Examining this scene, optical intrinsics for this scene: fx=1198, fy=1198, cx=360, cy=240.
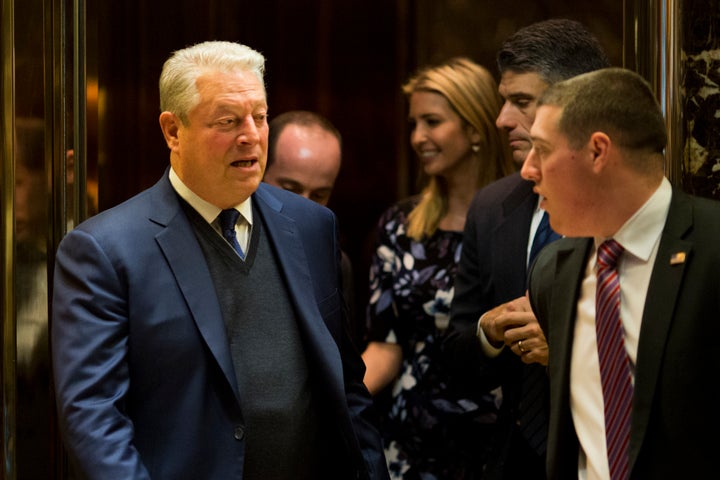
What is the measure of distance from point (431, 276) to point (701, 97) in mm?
1112

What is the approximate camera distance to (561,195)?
267 centimetres

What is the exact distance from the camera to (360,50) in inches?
190

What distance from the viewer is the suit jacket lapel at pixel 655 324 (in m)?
2.44

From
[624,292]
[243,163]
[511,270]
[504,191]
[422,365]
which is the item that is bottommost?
[422,365]

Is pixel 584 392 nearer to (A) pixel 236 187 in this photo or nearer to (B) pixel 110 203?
(A) pixel 236 187

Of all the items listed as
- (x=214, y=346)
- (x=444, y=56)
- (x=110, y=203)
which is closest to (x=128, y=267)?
(x=214, y=346)

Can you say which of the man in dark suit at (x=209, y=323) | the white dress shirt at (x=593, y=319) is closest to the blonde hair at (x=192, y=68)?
the man in dark suit at (x=209, y=323)

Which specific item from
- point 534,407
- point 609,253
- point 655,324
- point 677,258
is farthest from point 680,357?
point 534,407

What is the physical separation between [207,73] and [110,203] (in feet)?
2.88

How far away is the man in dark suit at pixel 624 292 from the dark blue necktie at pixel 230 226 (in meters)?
0.80

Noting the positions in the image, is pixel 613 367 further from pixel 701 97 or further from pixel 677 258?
pixel 701 97

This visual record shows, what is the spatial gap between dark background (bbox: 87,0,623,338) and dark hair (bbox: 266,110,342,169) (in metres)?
0.25

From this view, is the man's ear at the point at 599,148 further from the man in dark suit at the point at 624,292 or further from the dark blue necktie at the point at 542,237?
the dark blue necktie at the point at 542,237

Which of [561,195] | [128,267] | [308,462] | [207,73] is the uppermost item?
[207,73]
